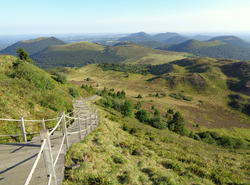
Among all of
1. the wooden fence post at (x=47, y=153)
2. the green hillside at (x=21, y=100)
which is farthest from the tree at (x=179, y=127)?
the wooden fence post at (x=47, y=153)

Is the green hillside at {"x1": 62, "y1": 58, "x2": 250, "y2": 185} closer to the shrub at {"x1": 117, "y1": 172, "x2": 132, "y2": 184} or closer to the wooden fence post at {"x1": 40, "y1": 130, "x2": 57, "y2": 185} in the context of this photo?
the shrub at {"x1": 117, "y1": 172, "x2": 132, "y2": 184}

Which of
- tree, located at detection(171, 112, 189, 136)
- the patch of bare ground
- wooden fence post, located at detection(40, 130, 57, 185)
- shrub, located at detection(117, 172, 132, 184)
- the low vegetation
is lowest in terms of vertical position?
the patch of bare ground

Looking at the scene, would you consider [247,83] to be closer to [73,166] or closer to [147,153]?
[147,153]

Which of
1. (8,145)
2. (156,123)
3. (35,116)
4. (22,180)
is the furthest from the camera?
(156,123)

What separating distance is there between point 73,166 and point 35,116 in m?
8.89

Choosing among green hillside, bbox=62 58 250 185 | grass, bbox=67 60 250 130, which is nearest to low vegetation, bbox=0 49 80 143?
green hillside, bbox=62 58 250 185

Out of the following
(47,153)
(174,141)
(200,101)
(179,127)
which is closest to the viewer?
(47,153)

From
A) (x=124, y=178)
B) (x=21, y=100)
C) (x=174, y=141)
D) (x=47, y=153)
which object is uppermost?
(x=47, y=153)

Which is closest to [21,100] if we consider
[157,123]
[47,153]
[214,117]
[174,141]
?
[47,153]

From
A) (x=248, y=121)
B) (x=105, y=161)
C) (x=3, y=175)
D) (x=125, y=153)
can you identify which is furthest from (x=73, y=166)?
(x=248, y=121)

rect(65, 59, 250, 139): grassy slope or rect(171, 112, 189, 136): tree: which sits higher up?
rect(171, 112, 189, 136): tree

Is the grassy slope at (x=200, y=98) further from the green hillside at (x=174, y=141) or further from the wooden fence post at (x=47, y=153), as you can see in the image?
the wooden fence post at (x=47, y=153)

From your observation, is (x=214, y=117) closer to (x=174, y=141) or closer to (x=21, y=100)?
(x=174, y=141)

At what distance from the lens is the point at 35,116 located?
44.0 ft
